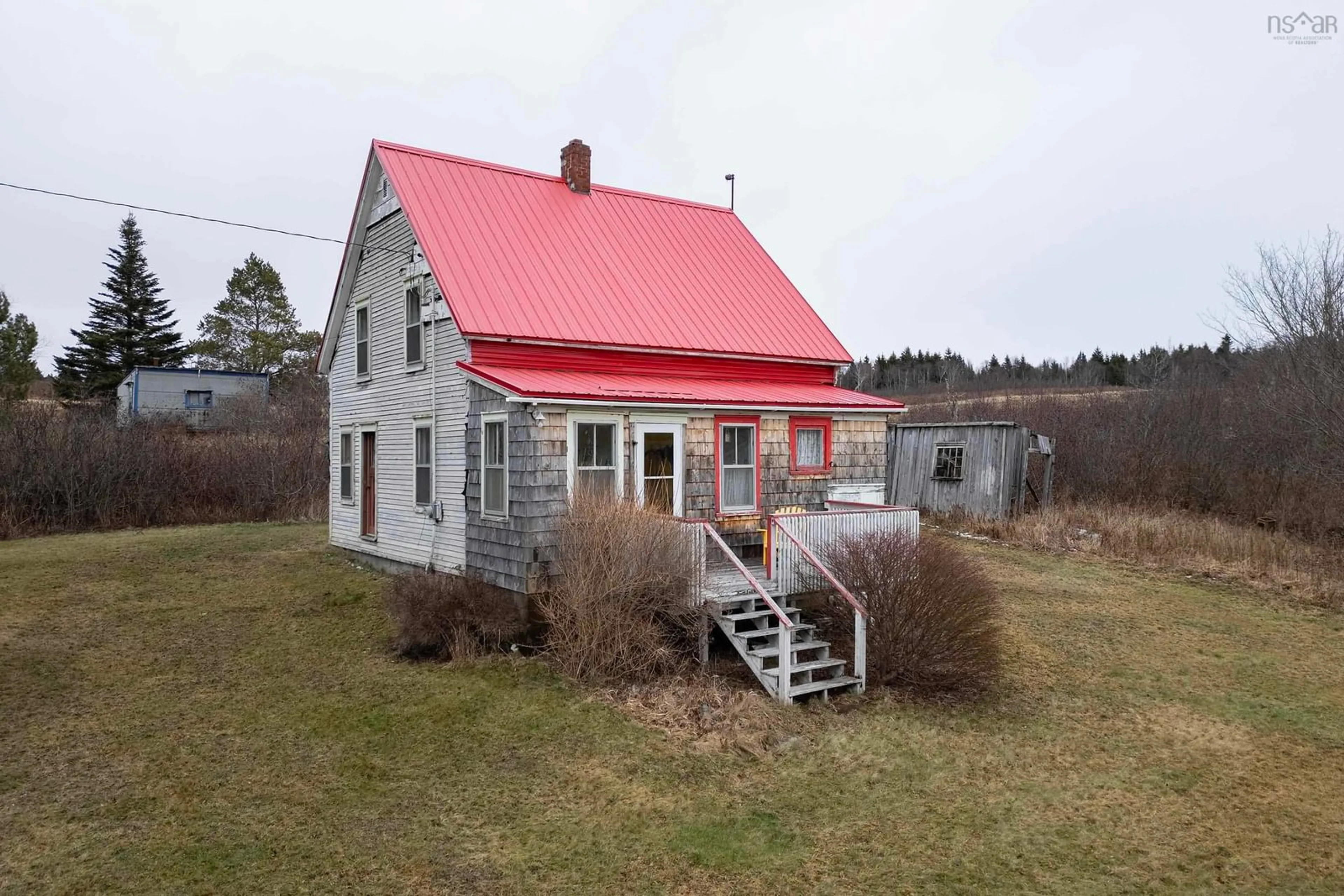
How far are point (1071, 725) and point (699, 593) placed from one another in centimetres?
409

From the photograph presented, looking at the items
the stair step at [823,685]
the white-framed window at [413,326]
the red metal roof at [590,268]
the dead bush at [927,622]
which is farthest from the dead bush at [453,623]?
the white-framed window at [413,326]

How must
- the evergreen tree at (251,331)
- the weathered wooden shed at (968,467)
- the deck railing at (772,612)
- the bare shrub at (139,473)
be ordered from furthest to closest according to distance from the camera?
the evergreen tree at (251,331) → the weathered wooden shed at (968,467) → the bare shrub at (139,473) → the deck railing at (772,612)

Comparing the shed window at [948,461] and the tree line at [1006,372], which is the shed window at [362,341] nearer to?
the shed window at [948,461]

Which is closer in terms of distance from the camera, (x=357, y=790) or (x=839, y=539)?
(x=357, y=790)

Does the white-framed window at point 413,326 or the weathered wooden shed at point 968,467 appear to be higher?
the white-framed window at point 413,326

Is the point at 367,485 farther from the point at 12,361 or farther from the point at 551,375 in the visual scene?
the point at 12,361

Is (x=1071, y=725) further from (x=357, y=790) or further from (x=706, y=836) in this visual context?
(x=357, y=790)

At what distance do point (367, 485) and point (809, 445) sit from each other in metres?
8.32

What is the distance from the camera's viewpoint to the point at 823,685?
912 centimetres

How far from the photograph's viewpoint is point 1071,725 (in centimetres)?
871

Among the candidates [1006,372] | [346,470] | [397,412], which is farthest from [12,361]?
[1006,372]

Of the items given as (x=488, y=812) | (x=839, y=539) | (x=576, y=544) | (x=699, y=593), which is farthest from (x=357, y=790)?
(x=839, y=539)

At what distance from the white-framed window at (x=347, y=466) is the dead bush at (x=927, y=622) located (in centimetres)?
1069

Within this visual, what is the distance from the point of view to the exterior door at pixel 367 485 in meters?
16.0
